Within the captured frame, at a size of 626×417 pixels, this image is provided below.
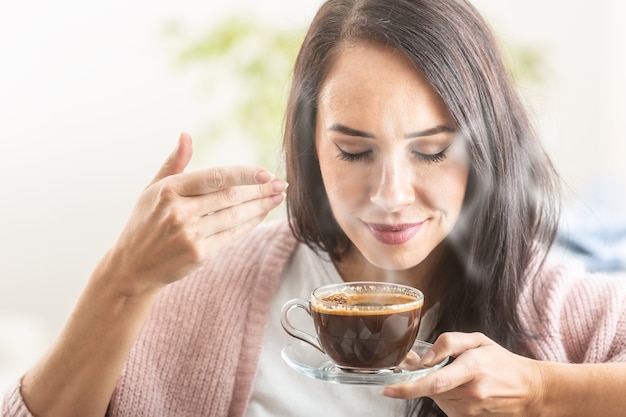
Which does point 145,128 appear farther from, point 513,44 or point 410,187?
point 410,187

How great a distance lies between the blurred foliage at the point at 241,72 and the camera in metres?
3.14

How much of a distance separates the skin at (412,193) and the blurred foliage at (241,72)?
5.32 ft

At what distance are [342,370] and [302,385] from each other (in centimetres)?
36

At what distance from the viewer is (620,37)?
3385 mm

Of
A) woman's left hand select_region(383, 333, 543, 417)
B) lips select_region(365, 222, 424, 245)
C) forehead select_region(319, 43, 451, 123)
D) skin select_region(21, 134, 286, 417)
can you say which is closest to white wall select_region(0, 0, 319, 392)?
Result: skin select_region(21, 134, 286, 417)

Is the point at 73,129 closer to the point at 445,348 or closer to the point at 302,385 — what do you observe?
the point at 302,385

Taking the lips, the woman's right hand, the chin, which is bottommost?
the chin

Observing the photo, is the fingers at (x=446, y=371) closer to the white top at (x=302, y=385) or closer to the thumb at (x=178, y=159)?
the white top at (x=302, y=385)

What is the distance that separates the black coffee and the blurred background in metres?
1.74

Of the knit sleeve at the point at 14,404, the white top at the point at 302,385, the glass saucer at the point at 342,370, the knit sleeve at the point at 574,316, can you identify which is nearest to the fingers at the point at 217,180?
the glass saucer at the point at 342,370

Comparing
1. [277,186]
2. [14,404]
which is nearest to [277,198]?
[277,186]

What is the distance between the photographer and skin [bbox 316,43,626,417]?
1.34 metres

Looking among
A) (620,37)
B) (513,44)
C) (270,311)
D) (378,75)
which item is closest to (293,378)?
(270,311)

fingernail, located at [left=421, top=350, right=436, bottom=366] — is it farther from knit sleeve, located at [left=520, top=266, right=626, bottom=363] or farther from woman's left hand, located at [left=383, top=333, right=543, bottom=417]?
knit sleeve, located at [left=520, top=266, right=626, bottom=363]
